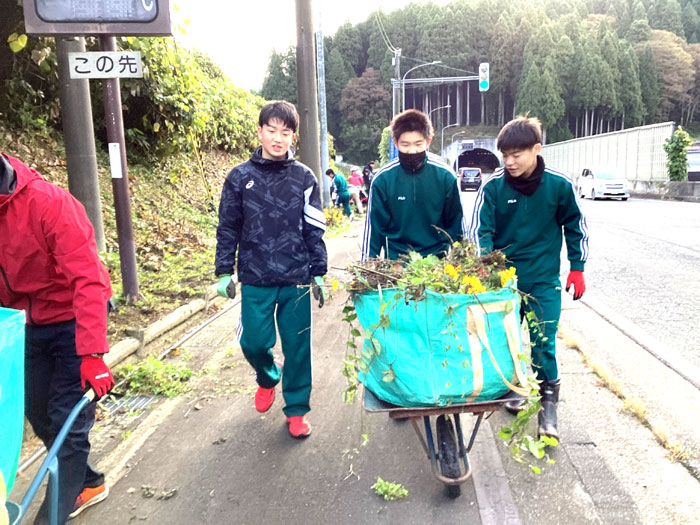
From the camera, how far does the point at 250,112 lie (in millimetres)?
16875

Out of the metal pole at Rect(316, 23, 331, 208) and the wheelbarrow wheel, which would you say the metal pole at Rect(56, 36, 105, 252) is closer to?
the wheelbarrow wheel

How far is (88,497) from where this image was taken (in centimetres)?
285

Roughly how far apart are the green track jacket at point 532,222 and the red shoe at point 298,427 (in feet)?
5.41

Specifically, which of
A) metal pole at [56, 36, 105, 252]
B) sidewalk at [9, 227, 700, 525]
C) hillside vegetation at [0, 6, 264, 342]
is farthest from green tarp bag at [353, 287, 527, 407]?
metal pole at [56, 36, 105, 252]

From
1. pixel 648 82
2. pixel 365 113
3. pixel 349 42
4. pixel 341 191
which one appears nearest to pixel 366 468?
pixel 341 191

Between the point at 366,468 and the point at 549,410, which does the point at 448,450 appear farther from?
the point at 549,410

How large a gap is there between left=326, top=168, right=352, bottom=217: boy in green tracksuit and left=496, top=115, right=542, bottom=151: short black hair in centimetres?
1317

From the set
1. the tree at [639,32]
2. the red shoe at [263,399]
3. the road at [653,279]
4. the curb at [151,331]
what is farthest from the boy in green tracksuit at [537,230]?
the tree at [639,32]

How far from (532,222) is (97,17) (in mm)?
4002

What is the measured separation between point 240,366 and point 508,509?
2837 millimetres

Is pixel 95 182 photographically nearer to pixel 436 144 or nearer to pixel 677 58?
pixel 436 144

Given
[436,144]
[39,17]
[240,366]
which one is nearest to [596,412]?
[240,366]

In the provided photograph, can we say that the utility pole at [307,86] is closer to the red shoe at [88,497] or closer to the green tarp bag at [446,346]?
the red shoe at [88,497]

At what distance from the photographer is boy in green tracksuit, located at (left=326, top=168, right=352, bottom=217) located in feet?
55.1
